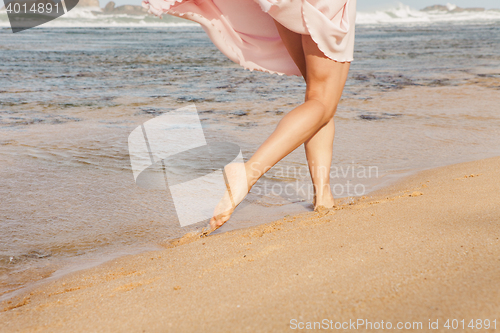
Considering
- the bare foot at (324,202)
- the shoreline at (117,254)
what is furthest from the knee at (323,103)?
the shoreline at (117,254)

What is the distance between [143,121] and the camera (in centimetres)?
446

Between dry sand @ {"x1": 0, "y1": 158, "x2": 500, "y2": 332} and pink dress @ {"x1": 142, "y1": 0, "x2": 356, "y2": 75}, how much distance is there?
2.18 ft

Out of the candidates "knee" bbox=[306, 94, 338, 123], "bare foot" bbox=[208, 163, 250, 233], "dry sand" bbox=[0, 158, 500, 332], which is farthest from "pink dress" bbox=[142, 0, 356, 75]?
"dry sand" bbox=[0, 158, 500, 332]

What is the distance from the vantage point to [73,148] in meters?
3.32

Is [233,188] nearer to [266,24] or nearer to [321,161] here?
[321,161]

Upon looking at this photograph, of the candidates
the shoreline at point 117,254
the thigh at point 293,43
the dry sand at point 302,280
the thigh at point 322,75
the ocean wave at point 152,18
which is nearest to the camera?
the dry sand at point 302,280

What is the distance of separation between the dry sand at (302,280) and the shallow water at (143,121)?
42cm

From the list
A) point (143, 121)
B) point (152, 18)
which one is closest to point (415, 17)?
point (152, 18)

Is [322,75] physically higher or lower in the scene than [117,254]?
higher

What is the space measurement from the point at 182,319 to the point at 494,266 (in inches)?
27.9

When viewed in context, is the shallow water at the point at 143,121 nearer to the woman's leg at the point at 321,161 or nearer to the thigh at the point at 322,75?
the woman's leg at the point at 321,161

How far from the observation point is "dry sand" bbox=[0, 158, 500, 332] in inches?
36.6

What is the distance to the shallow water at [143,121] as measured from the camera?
2055 mm

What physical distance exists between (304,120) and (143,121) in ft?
10.1
